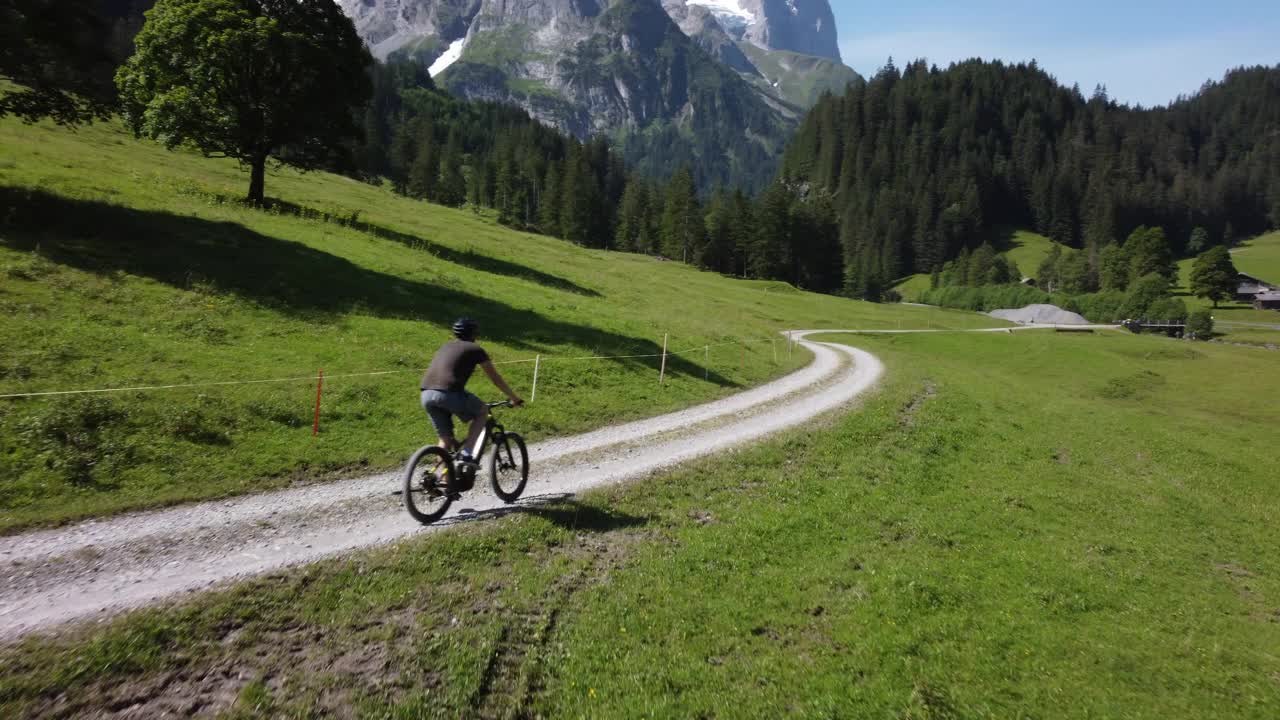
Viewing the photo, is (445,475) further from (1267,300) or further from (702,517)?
(1267,300)

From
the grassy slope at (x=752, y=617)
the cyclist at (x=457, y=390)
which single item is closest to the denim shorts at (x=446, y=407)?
the cyclist at (x=457, y=390)

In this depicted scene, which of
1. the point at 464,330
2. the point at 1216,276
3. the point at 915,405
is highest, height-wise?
the point at 1216,276

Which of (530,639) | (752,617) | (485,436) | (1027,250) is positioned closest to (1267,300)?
(1027,250)

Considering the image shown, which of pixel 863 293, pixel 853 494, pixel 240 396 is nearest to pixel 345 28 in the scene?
pixel 240 396

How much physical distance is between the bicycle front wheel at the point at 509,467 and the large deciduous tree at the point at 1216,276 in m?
177

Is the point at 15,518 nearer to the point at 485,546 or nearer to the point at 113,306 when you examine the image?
the point at 485,546

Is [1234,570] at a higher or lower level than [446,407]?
lower

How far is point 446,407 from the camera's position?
10.3 m

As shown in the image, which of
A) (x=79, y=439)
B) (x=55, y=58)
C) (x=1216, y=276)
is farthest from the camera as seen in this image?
(x=1216, y=276)

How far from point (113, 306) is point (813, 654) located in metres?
22.7

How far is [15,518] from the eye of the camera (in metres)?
9.10

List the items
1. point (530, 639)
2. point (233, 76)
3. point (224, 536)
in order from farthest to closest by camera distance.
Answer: point (233, 76) < point (224, 536) < point (530, 639)

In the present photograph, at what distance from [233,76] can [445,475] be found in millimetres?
35861

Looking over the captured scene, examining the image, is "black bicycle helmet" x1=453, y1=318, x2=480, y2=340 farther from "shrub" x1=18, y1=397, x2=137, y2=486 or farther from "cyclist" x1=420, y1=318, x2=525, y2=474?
"shrub" x1=18, y1=397, x2=137, y2=486
